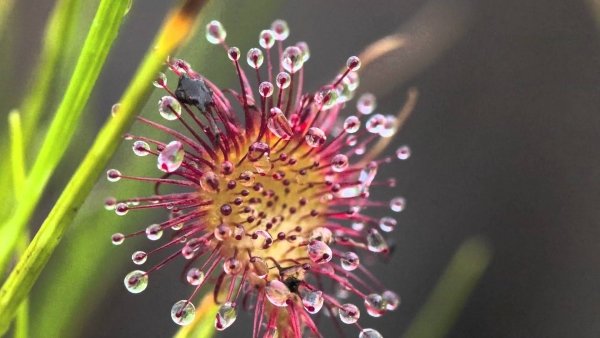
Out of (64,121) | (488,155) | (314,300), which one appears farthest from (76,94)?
(488,155)

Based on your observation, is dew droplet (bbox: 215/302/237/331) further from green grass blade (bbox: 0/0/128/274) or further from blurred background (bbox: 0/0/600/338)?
blurred background (bbox: 0/0/600/338)

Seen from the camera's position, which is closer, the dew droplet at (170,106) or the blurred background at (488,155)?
the dew droplet at (170,106)

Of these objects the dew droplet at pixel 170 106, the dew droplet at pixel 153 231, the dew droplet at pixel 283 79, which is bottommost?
the dew droplet at pixel 153 231

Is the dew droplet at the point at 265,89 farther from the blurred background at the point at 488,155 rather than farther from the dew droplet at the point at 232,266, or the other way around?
the blurred background at the point at 488,155

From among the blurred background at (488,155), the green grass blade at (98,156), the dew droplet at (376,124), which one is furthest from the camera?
the blurred background at (488,155)

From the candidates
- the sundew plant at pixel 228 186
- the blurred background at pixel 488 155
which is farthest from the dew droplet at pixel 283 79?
the blurred background at pixel 488 155

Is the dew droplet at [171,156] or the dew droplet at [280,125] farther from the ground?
the dew droplet at [280,125]
